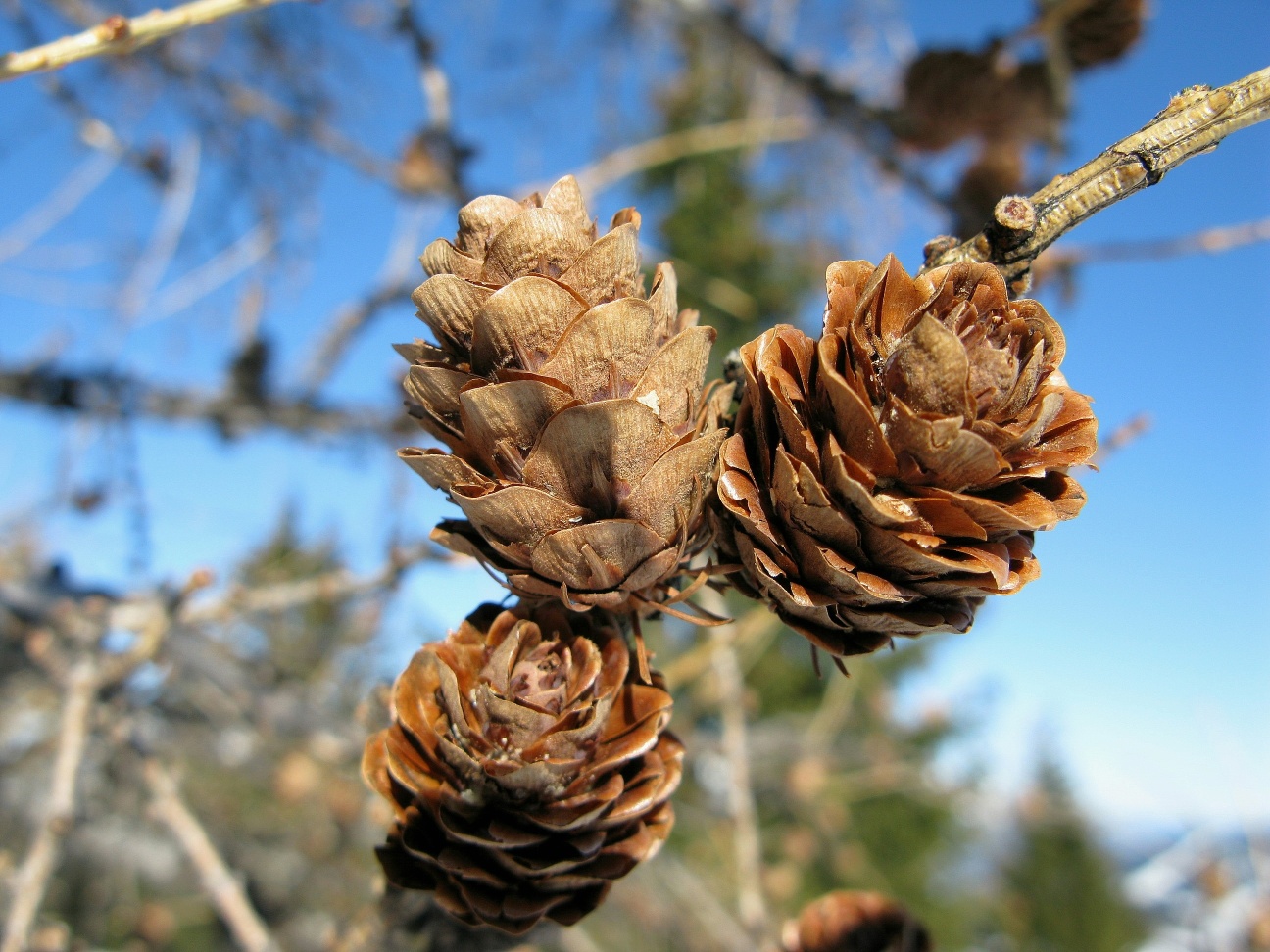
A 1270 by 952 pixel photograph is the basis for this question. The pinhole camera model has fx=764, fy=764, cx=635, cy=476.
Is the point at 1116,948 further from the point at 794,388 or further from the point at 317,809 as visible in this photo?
the point at 794,388

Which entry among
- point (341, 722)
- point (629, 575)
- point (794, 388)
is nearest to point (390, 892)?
point (629, 575)

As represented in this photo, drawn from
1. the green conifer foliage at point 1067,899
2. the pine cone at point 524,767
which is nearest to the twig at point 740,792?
the pine cone at point 524,767

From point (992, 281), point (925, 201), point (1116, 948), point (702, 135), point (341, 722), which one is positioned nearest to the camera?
point (992, 281)

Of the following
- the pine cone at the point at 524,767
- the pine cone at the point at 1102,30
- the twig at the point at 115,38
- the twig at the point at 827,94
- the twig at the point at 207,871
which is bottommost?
the pine cone at the point at 524,767

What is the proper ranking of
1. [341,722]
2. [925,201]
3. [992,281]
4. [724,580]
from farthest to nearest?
[341,722], [925,201], [724,580], [992,281]

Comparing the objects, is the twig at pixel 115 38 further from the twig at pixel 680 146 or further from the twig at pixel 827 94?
the twig at pixel 680 146

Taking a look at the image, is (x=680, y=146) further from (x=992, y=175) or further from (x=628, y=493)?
(x=628, y=493)

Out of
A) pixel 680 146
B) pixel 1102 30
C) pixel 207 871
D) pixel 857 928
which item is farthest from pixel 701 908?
pixel 680 146
